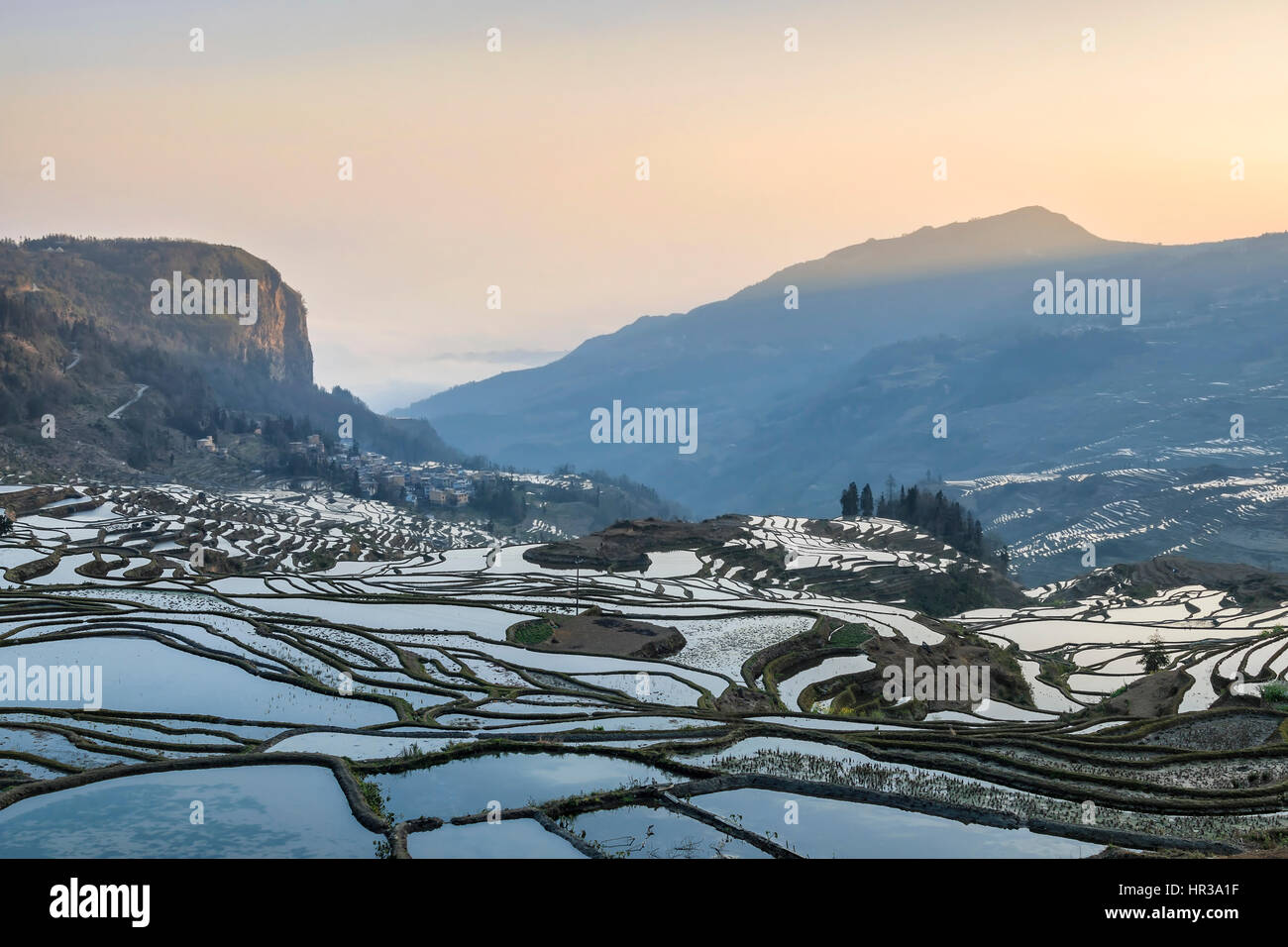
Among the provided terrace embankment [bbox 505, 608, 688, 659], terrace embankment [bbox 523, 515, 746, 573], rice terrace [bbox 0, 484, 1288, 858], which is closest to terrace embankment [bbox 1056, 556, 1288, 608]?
rice terrace [bbox 0, 484, 1288, 858]

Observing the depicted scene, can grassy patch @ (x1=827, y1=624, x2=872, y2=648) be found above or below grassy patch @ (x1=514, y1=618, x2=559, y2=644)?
below

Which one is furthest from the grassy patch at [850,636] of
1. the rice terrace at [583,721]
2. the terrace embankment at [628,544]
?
the terrace embankment at [628,544]

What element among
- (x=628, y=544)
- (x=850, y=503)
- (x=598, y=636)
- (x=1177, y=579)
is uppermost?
(x=850, y=503)

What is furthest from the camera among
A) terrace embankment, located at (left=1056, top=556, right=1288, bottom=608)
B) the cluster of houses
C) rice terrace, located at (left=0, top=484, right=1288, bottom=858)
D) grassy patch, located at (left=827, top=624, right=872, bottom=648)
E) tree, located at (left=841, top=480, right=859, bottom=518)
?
the cluster of houses

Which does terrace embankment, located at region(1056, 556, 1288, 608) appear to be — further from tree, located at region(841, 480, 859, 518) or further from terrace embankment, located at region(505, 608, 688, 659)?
terrace embankment, located at region(505, 608, 688, 659)

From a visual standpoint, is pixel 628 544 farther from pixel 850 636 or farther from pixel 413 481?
pixel 413 481

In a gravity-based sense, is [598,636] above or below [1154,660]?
above

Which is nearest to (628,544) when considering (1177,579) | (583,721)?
(1177,579)

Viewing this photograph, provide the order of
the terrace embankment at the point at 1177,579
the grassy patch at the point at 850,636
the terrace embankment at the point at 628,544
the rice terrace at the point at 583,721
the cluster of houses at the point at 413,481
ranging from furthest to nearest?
the cluster of houses at the point at 413,481
the terrace embankment at the point at 1177,579
the terrace embankment at the point at 628,544
the grassy patch at the point at 850,636
the rice terrace at the point at 583,721

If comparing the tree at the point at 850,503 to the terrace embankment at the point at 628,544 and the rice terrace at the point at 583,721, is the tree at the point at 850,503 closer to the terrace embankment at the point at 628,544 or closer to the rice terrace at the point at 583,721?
the terrace embankment at the point at 628,544

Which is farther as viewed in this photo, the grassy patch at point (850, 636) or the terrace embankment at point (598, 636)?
the grassy patch at point (850, 636)
